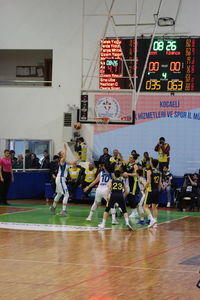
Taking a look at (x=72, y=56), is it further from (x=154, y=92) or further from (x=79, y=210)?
(x=79, y=210)

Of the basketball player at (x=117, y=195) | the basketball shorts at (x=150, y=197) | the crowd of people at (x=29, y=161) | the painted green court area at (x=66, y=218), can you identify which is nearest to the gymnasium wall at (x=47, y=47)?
the crowd of people at (x=29, y=161)

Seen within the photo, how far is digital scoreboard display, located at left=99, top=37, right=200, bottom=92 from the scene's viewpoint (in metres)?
26.8

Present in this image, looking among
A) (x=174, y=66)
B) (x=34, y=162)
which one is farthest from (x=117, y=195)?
(x=34, y=162)

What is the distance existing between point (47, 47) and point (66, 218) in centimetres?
1202

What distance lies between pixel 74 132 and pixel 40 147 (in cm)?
188

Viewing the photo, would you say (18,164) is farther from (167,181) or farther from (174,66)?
(174,66)

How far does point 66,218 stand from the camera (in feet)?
70.2

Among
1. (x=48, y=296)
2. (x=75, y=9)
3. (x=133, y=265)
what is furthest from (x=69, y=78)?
(x=48, y=296)

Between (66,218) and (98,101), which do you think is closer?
(66,218)

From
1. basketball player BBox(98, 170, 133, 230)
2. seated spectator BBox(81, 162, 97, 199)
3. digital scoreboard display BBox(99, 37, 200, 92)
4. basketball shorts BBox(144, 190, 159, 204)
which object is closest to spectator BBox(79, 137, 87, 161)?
seated spectator BBox(81, 162, 97, 199)

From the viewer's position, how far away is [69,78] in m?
30.8

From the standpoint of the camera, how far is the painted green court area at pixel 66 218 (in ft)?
66.3

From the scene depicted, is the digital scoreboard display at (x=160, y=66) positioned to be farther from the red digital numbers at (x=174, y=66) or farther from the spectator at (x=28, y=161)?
the spectator at (x=28, y=161)

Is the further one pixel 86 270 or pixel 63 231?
pixel 63 231
